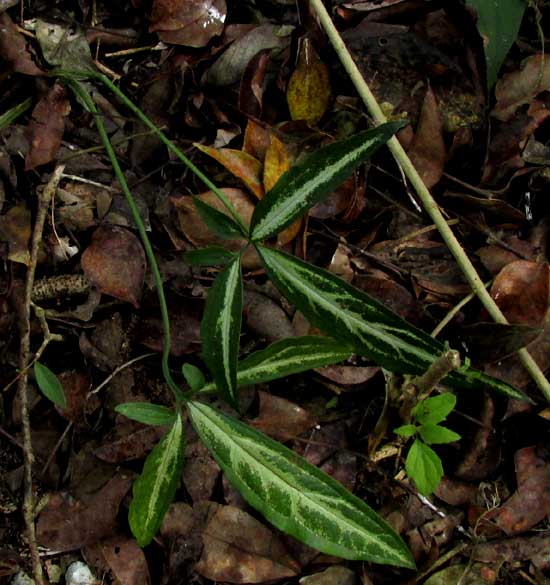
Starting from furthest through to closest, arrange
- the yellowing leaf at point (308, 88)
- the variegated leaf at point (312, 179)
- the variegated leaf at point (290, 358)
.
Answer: the yellowing leaf at point (308, 88), the variegated leaf at point (290, 358), the variegated leaf at point (312, 179)

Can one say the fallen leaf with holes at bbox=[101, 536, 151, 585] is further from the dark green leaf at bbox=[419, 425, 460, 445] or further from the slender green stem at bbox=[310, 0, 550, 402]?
the slender green stem at bbox=[310, 0, 550, 402]

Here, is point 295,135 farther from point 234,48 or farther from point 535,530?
point 535,530

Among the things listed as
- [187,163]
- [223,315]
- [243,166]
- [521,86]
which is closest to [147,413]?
[223,315]

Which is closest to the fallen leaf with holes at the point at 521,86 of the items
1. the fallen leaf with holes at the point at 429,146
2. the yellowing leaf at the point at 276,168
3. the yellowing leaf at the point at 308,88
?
the fallen leaf with holes at the point at 429,146

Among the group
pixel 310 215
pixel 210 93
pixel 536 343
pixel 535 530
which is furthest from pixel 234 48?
pixel 535 530

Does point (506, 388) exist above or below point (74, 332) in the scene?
below

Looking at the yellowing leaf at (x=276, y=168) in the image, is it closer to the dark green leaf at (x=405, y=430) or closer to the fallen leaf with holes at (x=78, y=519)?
the dark green leaf at (x=405, y=430)

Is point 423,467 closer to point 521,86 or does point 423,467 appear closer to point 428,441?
point 428,441
